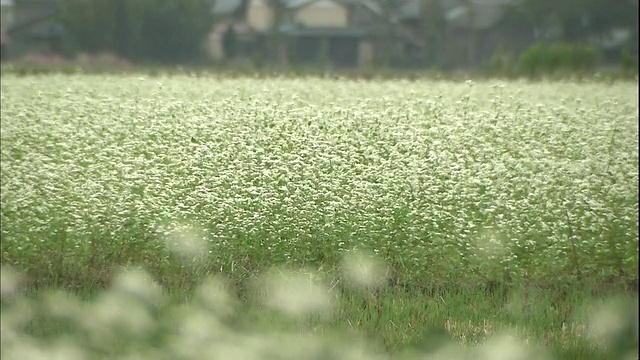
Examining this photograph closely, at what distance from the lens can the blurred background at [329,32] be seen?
72.1 ft

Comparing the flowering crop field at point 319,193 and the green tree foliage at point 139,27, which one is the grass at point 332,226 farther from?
the green tree foliage at point 139,27

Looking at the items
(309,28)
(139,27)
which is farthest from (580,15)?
(139,27)

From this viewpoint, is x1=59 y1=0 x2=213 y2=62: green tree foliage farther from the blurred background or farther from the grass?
the grass

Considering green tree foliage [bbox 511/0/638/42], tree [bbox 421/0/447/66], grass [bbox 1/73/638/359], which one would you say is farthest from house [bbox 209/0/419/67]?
grass [bbox 1/73/638/359]

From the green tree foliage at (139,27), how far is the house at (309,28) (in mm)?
700

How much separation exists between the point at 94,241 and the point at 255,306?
4.43ft

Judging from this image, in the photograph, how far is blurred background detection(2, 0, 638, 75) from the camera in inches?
866

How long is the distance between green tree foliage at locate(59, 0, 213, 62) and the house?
0.70 metres

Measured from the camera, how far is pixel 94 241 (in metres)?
5.70

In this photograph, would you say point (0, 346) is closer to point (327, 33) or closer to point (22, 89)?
point (22, 89)

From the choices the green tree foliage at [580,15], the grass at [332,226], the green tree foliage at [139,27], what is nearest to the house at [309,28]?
the green tree foliage at [139,27]

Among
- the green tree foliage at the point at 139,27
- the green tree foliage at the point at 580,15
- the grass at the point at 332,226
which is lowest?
the grass at the point at 332,226

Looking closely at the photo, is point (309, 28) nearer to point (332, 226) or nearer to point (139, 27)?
point (139, 27)

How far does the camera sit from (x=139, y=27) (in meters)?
24.3
